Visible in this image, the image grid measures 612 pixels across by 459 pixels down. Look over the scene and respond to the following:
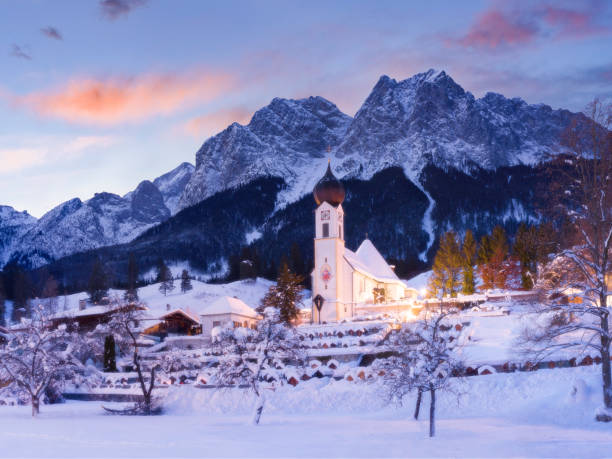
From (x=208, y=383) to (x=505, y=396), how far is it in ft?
70.6

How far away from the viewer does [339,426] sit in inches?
1286

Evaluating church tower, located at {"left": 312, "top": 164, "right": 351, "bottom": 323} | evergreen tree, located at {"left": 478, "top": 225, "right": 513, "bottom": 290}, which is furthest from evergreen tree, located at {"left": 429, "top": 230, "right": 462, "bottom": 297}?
church tower, located at {"left": 312, "top": 164, "right": 351, "bottom": 323}

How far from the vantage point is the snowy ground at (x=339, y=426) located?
24344 mm

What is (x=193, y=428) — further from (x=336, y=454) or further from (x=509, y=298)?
(x=509, y=298)

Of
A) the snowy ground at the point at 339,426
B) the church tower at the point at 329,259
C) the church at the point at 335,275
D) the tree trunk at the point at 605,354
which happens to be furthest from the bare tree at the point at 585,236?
the church tower at the point at 329,259

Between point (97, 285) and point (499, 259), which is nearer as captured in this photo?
point (499, 259)

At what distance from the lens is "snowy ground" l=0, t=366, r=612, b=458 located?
958 inches

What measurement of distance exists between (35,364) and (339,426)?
21937 mm

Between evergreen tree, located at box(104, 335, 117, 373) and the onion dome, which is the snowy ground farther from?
the onion dome

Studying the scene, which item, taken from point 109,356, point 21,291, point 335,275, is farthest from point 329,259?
point 21,291

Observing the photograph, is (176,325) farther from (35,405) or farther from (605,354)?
(605,354)

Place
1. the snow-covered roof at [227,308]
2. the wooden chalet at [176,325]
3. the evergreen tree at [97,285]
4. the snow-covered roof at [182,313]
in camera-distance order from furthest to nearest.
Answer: the evergreen tree at [97,285] → the snow-covered roof at [182,313] → the wooden chalet at [176,325] → the snow-covered roof at [227,308]

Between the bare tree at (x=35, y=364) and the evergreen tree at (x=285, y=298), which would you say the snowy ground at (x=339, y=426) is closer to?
the bare tree at (x=35, y=364)

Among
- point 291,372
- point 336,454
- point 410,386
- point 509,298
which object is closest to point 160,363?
point 291,372
